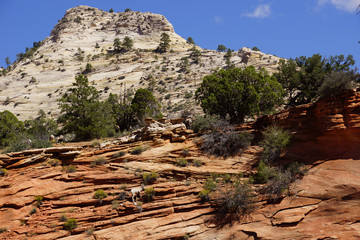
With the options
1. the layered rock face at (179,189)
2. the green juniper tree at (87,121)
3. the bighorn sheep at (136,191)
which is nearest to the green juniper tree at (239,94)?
the layered rock face at (179,189)

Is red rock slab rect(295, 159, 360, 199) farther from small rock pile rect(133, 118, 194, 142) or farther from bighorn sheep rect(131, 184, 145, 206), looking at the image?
small rock pile rect(133, 118, 194, 142)

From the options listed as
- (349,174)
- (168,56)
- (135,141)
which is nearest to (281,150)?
(349,174)

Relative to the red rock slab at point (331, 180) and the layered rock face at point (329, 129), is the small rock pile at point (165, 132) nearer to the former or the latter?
the layered rock face at point (329, 129)

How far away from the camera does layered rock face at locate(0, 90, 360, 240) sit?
11.5 meters

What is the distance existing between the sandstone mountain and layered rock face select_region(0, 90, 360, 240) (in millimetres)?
19054

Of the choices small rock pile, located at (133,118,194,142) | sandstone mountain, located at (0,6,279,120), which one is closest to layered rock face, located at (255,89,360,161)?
small rock pile, located at (133,118,194,142)

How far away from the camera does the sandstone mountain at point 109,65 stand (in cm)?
5141

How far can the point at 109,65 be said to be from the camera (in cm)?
6625

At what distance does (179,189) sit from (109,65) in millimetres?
57893

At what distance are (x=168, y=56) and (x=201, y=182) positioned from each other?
2205 inches

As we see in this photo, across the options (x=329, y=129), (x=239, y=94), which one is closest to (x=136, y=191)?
(x=329, y=129)

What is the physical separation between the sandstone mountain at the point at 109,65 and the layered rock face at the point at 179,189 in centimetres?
1905

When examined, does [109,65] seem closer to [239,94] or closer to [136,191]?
[239,94]

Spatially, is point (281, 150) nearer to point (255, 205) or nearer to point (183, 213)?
point (255, 205)
